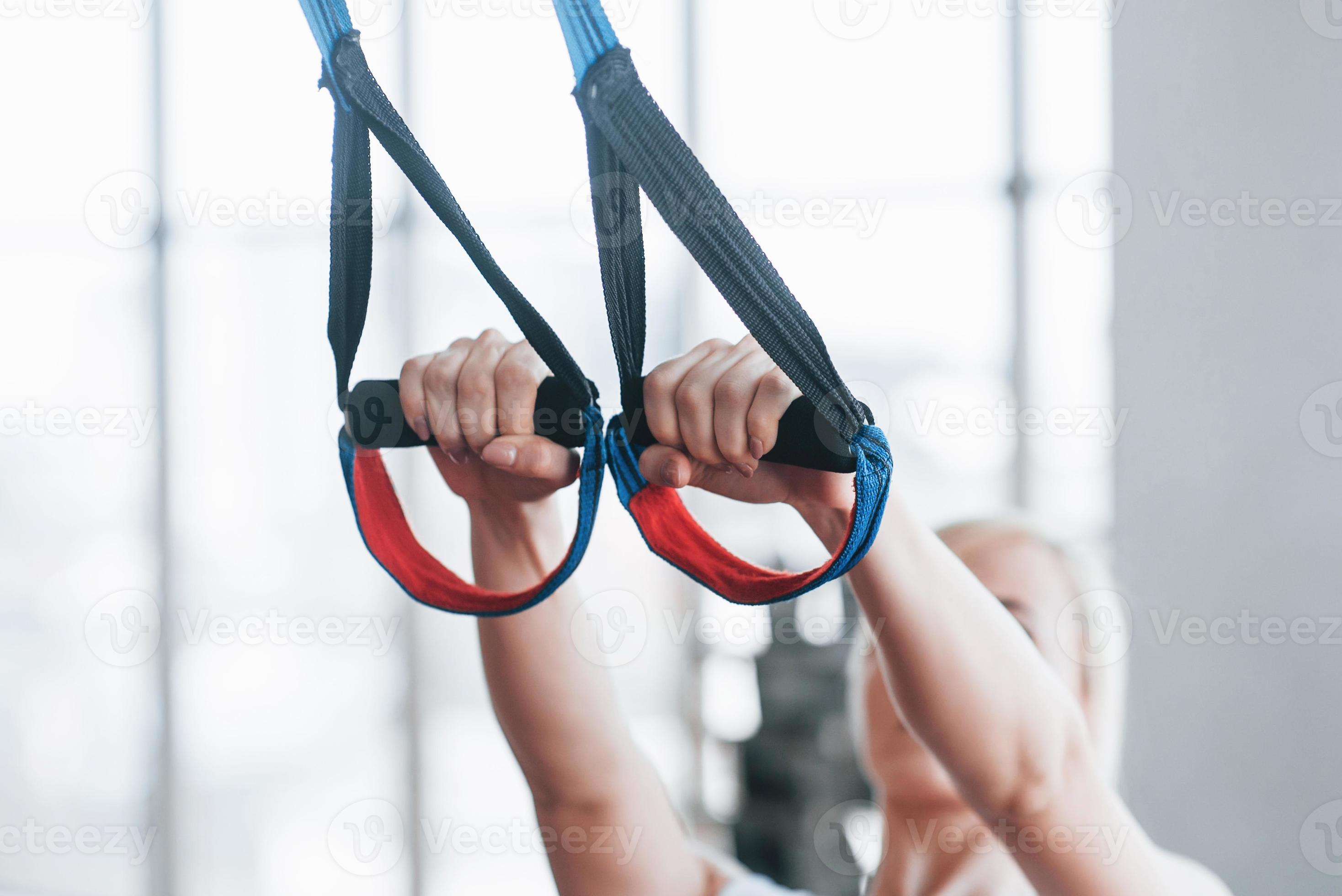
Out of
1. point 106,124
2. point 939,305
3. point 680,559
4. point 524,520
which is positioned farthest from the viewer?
point 106,124

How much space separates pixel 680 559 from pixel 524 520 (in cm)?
21

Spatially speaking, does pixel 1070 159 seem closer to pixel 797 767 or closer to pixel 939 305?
pixel 939 305

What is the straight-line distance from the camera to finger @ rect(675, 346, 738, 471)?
1.61 ft

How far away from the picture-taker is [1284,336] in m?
1.82

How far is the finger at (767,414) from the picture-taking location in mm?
477

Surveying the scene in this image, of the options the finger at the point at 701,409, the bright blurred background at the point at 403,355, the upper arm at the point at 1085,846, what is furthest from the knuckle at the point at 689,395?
the bright blurred background at the point at 403,355

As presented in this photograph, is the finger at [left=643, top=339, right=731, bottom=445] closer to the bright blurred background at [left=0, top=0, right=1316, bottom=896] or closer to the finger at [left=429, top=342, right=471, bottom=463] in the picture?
the finger at [left=429, top=342, right=471, bottom=463]

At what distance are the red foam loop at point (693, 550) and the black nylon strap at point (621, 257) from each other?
0.06 metres

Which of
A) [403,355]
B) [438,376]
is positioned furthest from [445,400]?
[403,355]

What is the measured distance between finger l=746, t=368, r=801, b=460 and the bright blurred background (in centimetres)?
167

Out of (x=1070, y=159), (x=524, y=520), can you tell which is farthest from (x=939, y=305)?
(x=524, y=520)

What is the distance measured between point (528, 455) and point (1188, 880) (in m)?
0.70

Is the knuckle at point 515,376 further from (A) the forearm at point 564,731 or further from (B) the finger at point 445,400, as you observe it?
(A) the forearm at point 564,731

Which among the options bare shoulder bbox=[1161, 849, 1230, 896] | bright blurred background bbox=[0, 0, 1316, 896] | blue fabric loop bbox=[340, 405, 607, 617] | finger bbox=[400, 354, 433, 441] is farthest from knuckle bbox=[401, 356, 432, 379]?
bright blurred background bbox=[0, 0, 1316, 896]
